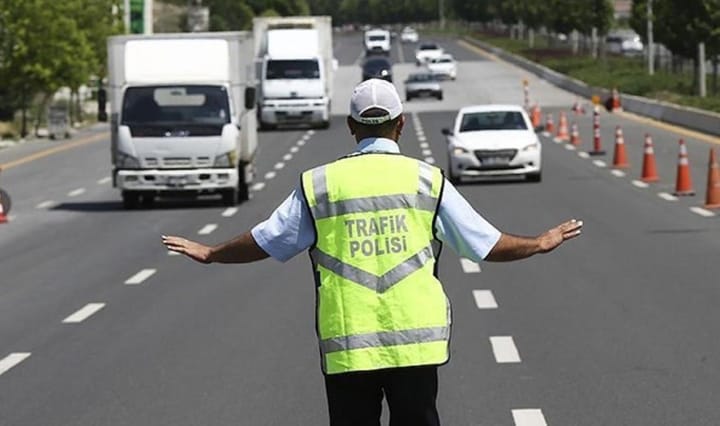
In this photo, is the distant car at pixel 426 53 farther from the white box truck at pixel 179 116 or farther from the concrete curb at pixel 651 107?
the white box truck at pixel 179 116

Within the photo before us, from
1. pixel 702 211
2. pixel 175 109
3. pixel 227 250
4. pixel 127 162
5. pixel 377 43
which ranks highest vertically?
pixel 227 250

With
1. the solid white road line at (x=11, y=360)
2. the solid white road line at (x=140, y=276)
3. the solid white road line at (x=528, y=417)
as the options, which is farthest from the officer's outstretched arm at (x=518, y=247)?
the solid white road line at (x=140, y=276)

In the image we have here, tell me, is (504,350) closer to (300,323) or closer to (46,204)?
(300,323)

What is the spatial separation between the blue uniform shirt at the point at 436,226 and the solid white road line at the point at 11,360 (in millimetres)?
6421

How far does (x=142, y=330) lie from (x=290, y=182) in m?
19.8

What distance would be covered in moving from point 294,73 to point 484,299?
39392mm

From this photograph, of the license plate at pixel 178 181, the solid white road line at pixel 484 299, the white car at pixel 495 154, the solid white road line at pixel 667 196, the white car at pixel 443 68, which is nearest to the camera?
the solid white road line at pixel 484 299

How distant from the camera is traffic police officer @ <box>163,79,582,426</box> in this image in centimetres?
580

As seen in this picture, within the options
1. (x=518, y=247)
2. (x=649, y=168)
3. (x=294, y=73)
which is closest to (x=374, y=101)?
(x=518, y=247)

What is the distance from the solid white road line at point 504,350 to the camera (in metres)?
12.0

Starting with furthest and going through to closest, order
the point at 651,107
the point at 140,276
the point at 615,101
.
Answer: the point at 615,101
the point at 651,107
the point at 140,276

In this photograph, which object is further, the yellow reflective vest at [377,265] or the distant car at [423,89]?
the distant car at [423,89]

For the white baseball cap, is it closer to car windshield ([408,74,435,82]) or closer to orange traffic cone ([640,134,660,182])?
orange traffic cone ([640,134,660,182])

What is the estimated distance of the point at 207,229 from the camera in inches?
959
